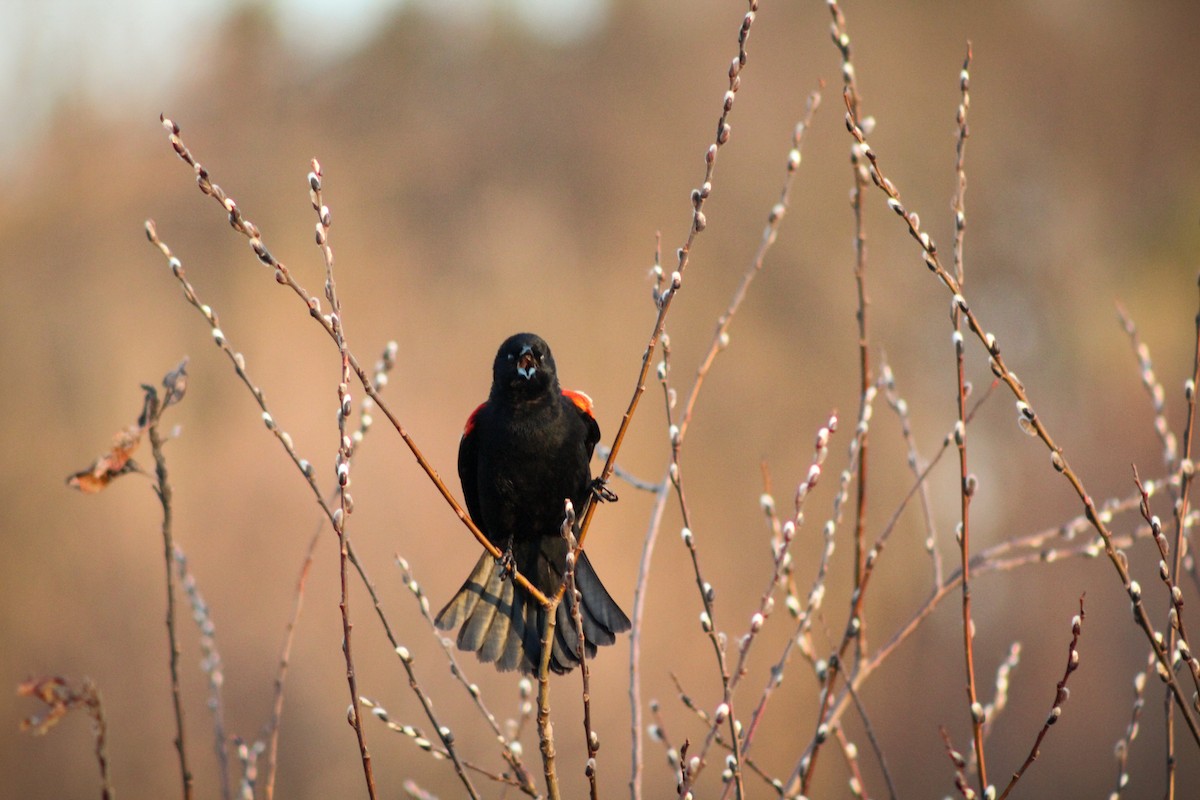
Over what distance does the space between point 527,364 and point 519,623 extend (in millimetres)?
689

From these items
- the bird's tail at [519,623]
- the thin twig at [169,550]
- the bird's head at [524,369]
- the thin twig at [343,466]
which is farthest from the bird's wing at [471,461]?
the thin twig at [343,466]

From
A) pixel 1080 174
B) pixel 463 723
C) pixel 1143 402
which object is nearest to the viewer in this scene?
pixel 463 723

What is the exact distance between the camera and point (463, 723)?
834 centimetres

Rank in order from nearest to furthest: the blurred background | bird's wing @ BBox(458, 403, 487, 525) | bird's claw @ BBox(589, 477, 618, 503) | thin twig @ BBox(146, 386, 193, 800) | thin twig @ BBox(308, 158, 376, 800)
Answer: thin twig @ BBox(308, 158, 376, 800), thin twig @ BBox(146, 386, 193, 800), bird's claw @ BBox(589, 477, 618, 503), bird's wing @ BBox(458, 403, 487, 525), the blurred background

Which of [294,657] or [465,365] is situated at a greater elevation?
[465,365]

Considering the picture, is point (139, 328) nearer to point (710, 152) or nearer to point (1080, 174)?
point (710, 152)

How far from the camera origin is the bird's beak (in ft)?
8.81

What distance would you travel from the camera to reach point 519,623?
8.48ft

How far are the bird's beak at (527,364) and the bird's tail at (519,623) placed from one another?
514mm

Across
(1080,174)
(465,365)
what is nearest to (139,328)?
(465,365)

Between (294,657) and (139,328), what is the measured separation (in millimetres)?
3776

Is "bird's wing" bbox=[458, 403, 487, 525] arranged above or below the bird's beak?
below

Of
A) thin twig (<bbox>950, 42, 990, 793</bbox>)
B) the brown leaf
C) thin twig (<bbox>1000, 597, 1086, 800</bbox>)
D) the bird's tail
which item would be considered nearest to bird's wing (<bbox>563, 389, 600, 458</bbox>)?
the bird's tail

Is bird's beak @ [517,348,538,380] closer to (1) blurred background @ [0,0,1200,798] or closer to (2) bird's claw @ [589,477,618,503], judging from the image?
(2) bird's claw @ [589,477,618,503]
